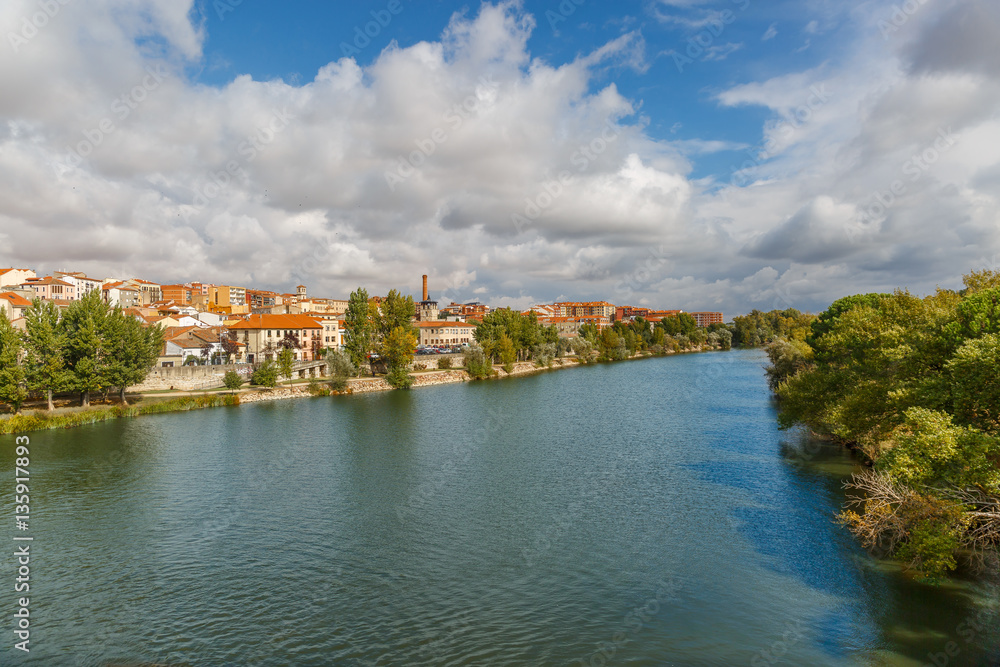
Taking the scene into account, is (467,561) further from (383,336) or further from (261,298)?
(261,298)

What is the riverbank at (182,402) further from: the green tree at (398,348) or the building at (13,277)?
the building at (13,277)

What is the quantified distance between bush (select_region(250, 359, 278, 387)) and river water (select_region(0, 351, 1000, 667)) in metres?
21.2

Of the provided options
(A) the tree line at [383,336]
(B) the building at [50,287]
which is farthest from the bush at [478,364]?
(B) the building at [50,287]

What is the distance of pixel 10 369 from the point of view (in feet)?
119

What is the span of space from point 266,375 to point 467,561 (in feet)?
144

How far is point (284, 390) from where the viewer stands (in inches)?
2174

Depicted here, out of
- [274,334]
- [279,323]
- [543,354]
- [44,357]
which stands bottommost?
[543,354]

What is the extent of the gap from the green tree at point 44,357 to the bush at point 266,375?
52.7ft

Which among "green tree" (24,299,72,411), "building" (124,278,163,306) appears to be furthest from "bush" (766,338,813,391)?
"building" (124,278,163,306)

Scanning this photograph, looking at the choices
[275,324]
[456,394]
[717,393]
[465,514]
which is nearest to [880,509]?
[465,514]

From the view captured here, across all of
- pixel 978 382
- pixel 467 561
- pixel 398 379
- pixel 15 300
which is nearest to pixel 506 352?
pixel 398 379

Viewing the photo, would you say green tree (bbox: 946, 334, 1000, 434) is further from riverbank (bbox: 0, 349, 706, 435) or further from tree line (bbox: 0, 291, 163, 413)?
tree line (bbox: 0, 291, 163, 413)

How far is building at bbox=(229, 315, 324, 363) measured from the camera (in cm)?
7125

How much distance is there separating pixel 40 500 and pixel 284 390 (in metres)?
32.9
